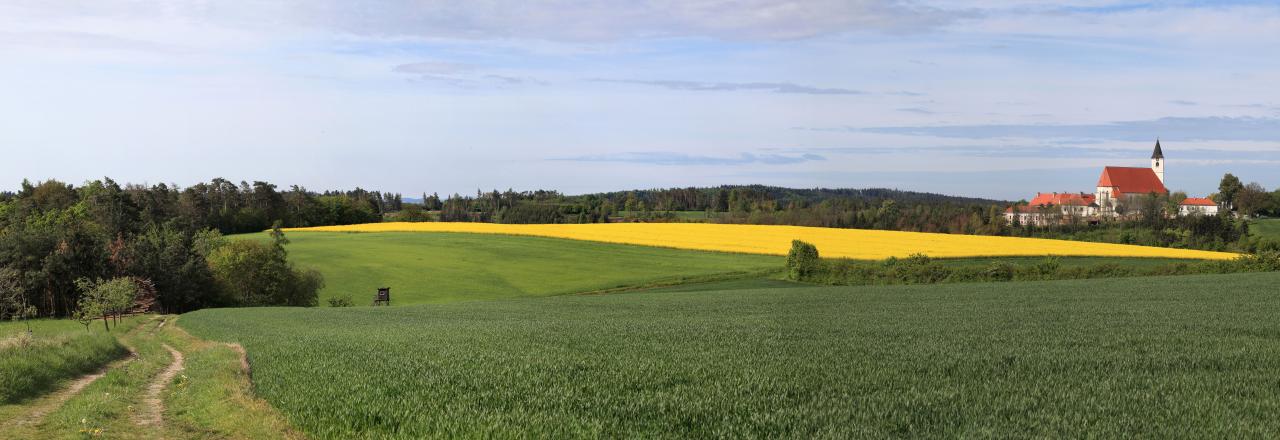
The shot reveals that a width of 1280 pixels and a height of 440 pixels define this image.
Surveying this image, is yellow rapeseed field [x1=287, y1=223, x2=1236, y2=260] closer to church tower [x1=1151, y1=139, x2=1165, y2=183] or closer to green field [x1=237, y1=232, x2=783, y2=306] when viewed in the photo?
green field [x1=237, y1=232, x2=783, y2=306]

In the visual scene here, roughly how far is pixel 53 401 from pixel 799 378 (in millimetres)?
15809

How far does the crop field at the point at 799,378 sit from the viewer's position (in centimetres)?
984

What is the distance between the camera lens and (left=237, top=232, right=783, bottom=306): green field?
220 ft

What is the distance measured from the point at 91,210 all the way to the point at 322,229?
29.6 meters

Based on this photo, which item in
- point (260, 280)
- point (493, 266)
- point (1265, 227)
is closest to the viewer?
point (260, 280)

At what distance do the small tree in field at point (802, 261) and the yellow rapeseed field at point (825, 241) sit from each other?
9776mm

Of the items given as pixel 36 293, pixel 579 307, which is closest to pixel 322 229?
pixel 36 293

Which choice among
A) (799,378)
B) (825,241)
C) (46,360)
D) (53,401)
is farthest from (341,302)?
(799,378)

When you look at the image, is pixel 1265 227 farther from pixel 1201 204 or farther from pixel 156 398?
pixel 156 398

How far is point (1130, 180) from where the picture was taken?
176 metres

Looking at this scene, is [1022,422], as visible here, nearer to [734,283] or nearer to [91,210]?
[734,283]

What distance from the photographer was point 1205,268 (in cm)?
5594

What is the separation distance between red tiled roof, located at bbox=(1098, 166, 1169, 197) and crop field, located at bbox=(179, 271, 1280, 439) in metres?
168

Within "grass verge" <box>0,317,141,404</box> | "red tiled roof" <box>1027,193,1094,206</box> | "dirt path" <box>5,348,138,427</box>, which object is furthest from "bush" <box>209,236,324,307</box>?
"red tiled roof" <box>1027,193,1094,206</box>
